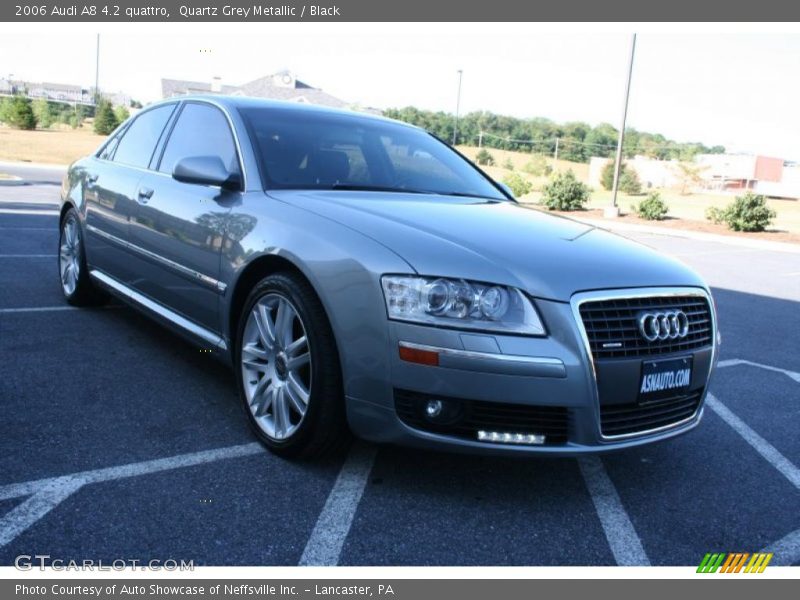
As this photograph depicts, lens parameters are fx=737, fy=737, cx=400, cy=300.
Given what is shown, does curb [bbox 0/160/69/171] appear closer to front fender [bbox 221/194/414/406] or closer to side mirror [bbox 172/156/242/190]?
side mirror [bbox 172/156/242/190]

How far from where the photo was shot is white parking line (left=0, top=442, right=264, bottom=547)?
2.55 metres

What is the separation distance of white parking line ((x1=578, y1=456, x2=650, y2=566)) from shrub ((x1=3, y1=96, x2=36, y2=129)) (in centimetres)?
5155

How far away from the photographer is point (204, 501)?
281 cm

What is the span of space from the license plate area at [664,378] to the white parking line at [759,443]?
2.83 feet

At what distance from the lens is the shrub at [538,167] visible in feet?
166

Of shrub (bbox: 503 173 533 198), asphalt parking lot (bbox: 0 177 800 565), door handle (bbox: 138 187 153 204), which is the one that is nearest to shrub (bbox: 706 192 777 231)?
shrub (bbox: 503 173 533 198)

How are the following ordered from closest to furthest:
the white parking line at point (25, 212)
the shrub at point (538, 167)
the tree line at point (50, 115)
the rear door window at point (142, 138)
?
1. the rear door window at point (142, 138)
2. the white parking line at point (25, 212)
3. the tree line at point (50, 115)
4. the shrub at point (538, 167)

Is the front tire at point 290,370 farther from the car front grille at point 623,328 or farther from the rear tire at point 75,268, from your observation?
the rear tire at point 75,268

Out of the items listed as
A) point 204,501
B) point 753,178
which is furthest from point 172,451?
point 753,178

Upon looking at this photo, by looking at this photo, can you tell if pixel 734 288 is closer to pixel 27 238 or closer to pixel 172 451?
pixel 172 451

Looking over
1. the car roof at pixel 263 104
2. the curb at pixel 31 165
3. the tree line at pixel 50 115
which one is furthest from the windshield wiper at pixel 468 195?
the tree line at pixel 50 115

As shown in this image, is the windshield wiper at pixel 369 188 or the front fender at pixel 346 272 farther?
the windshield wiper at pixel 369 188

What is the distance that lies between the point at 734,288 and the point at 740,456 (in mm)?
6561

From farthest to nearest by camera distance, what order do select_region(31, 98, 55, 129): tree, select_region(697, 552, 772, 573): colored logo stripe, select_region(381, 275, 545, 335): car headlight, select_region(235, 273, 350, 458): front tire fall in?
select_region(31, 98, 55, 129): tree < select_region(235, 273, 350, 458): front tire < select_region(381, 275, 545, 335): car headlight < select_region(697, 552, 772, 573): colored logo stripe
